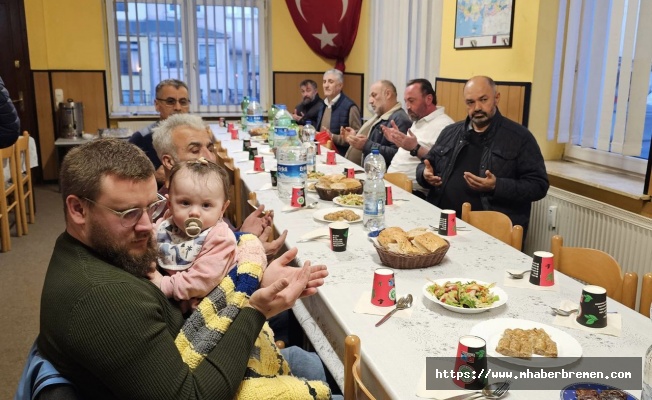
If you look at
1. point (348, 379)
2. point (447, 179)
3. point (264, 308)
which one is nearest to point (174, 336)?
point (264, 308)

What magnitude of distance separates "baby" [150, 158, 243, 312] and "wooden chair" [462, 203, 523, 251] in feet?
3.99

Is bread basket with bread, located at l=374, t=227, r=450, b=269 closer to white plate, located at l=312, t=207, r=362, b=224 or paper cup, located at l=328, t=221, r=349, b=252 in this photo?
paper cup, located at l=328, t=221, r=349, b=252

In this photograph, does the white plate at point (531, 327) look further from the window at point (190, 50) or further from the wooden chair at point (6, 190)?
the window at point (190, 50)

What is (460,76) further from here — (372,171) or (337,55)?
(337,55)

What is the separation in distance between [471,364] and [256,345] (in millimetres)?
560

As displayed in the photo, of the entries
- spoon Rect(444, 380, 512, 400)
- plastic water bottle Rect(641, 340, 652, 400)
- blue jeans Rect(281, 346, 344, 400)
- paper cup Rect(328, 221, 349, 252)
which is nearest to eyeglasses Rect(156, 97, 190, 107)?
paper cup Rect(328, 221, 349, 252)

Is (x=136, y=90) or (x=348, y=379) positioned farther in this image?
(x=136, y=90)

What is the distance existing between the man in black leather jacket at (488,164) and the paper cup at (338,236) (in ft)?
4.03

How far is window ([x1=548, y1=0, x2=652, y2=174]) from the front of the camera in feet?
10.5

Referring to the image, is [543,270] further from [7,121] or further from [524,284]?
[7,121]

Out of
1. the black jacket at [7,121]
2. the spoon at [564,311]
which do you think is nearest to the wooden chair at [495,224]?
the spoon at [564,311]

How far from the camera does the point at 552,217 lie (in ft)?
11.7

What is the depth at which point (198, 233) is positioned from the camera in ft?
5.59

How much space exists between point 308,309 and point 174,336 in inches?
29.4
